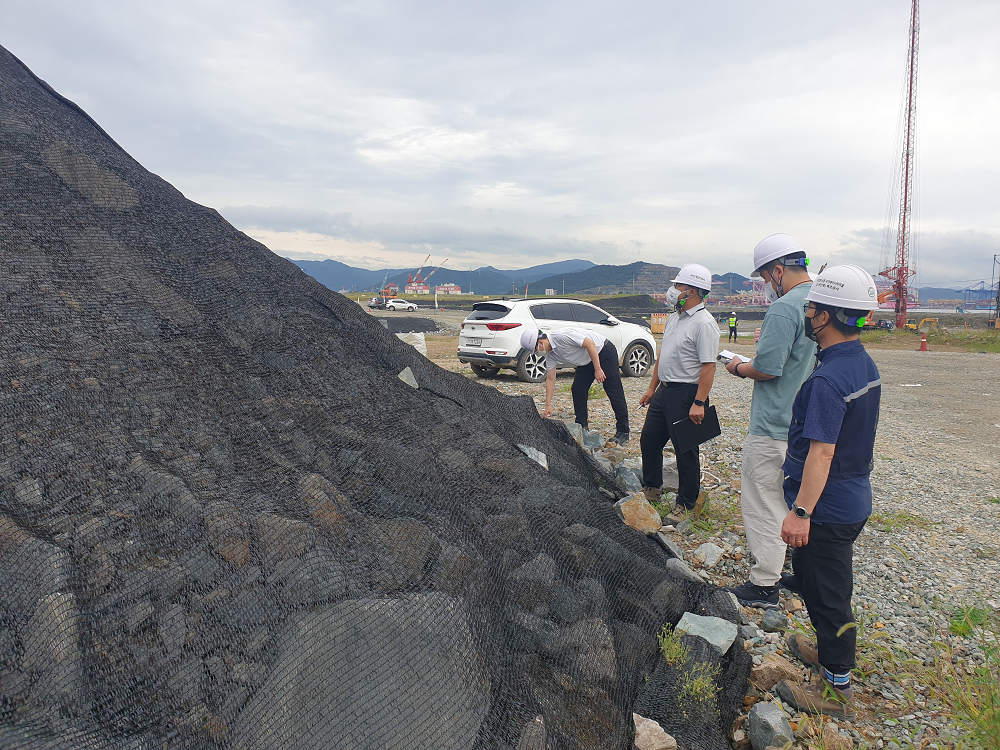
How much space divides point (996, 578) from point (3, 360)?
18.9ft

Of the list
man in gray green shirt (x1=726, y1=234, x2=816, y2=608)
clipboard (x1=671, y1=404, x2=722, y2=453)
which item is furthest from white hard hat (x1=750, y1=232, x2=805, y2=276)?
clipboard (x1=671, y1=404, x2=722, y2=453)

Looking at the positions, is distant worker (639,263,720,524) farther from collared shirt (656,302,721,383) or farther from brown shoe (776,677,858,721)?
brown shoe (776,677,858,721)

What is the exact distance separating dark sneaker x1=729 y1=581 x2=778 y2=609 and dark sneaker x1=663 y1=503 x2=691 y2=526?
1032 mm

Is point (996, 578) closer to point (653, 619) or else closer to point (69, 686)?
point (653, 619)

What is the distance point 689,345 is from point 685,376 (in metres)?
0.24

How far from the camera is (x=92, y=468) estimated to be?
2.40 meters

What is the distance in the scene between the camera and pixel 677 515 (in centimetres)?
448

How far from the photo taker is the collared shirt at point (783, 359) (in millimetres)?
3195

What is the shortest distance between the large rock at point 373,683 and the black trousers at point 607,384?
13.7 feet

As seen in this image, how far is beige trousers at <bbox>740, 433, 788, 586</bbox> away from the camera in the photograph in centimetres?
325

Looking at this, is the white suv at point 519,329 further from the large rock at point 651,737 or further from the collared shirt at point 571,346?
the large rock at point 651,737

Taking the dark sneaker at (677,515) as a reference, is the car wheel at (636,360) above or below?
above

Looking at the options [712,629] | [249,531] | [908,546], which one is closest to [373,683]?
[249,531]

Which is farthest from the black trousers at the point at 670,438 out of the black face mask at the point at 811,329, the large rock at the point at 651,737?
the large rock at the point at 651,737
